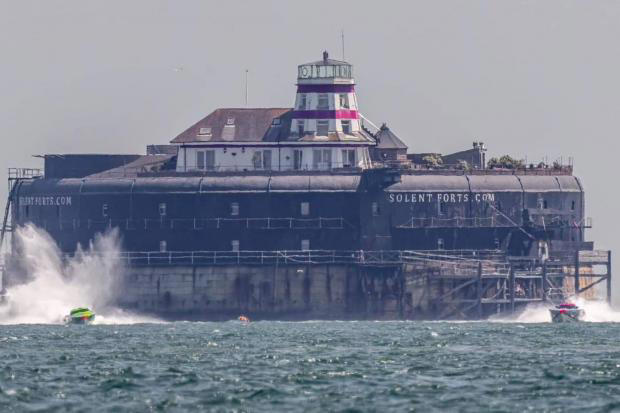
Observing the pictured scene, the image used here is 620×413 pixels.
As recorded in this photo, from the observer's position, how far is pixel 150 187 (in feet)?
520

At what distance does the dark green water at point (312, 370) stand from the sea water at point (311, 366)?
0.07 metres

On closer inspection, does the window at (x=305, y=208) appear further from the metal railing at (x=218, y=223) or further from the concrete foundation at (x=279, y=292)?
the concrete foundation at (x=279, y=292)

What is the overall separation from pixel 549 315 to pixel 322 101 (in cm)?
2633

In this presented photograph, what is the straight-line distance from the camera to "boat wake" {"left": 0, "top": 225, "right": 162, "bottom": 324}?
15225 centimetres

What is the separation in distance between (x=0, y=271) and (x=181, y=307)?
1621 cm

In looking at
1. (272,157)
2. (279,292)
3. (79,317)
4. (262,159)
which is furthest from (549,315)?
(79,317)

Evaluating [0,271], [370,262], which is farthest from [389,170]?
[0,271]

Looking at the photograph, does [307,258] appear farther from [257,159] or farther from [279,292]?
[257,159]

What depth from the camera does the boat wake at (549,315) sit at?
151750mm

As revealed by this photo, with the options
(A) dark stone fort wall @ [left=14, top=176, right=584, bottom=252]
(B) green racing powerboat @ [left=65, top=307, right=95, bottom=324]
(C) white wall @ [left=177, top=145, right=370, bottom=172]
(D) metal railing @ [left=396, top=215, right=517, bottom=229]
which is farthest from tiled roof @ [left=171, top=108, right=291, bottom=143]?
(B) green racing powerboat @ [left=65, top=307, right=95, bottom=324]

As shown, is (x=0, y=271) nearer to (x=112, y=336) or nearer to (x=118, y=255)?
(x=118, y=255)

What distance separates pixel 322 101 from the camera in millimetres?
167875

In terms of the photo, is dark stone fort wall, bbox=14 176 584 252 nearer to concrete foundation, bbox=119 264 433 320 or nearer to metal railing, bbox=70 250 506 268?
metal railing, bbox=70 250 506 268

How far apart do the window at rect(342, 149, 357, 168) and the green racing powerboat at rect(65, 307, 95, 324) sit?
90.9 ft
